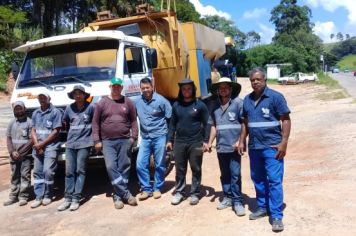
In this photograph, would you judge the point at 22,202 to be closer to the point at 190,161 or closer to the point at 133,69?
the point at 190,161

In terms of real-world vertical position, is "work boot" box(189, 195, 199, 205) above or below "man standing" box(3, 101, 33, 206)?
below

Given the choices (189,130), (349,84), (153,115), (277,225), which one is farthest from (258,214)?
(349,84)

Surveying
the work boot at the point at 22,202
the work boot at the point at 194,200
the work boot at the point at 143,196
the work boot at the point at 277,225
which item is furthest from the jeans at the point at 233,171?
the work boot at the point at 22,202

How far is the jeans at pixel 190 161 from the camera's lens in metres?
5.36

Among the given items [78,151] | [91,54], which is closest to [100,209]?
[78,151]

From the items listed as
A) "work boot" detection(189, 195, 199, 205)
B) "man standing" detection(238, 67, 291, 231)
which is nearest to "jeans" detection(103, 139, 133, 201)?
"work boot" detection(189, 195, 199, 205)

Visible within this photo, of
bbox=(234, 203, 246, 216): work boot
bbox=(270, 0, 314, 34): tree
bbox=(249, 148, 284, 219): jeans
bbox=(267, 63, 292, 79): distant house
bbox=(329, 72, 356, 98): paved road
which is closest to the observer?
bbox=(249, 148, 284, 219): jeans

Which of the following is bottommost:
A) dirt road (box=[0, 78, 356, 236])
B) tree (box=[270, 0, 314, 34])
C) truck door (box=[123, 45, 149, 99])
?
dirt road (box=[0, 78, 356, 236])

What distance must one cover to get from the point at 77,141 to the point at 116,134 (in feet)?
2.02

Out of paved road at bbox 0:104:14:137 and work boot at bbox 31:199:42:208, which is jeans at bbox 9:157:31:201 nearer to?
work boot at bbox 31:199:42:208

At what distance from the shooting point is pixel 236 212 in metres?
4.82

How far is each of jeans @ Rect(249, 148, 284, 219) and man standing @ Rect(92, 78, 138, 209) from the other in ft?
6.52

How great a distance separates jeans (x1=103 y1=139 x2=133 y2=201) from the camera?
18.2ft

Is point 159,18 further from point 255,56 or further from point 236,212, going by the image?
point 255,56
